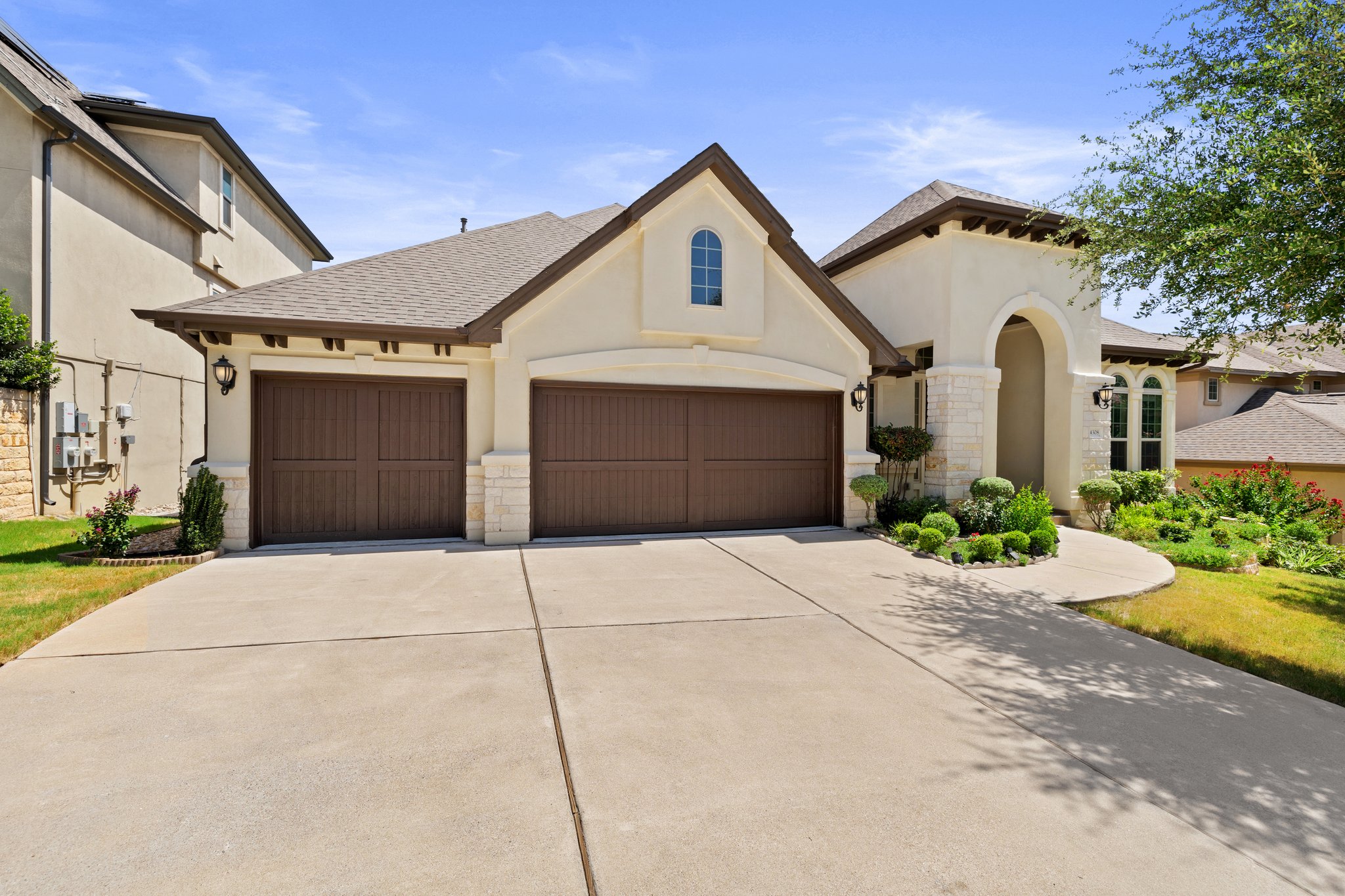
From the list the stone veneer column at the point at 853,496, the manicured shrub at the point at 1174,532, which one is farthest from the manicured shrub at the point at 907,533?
the manicured shrub at the point at 1174,532

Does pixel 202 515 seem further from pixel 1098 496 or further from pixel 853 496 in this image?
pixel 1098 496

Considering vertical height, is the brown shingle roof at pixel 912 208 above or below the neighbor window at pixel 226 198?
below

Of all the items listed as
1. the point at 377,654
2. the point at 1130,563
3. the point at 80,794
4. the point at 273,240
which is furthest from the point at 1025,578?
the point at 273,240

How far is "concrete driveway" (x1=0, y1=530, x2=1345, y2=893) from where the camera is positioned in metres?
2.72

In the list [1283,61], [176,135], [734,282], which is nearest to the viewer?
[1283,61]

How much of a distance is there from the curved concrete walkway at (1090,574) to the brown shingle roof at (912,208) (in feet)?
21.3

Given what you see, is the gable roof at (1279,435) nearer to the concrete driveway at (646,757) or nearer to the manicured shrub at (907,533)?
the manicured shrub at (907,533)

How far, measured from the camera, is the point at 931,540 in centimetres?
970

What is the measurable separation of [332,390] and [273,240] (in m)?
15.3

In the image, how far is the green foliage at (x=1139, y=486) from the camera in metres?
13.9

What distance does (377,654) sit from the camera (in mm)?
5156

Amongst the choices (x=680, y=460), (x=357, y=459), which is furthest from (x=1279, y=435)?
(x=357, y=459)

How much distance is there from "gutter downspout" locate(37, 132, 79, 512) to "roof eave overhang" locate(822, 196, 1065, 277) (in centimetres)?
1609

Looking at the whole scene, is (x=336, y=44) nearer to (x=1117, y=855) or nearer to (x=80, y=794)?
(x=80, y=794)
